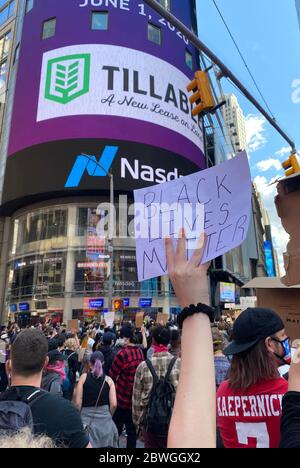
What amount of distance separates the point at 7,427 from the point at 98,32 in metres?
48.9

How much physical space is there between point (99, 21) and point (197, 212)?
164 ft

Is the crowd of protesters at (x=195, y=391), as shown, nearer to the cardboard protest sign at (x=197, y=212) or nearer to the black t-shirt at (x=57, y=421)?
the black t-shirt at (x=57, y=421)

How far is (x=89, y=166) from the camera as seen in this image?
40688 mm

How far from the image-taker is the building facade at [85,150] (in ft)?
132

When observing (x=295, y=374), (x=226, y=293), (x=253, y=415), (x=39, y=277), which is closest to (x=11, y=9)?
(x=39, y=277)

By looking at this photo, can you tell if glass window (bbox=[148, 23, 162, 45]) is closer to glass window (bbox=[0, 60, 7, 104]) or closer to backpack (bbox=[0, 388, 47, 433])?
glass window (bbox=[0, 60, 7, 104])

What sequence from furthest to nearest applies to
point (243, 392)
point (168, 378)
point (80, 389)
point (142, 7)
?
point (142, 7) → point (80, 389) → point (168, 378) → point (243, 392)

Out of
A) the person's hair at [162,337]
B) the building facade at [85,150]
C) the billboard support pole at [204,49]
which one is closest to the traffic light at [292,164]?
the billboard support pole at [204,49]

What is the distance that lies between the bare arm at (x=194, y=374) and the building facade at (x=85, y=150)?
123 ft

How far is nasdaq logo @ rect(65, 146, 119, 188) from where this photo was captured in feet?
132

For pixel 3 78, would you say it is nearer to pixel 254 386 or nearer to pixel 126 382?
pixel 126 382

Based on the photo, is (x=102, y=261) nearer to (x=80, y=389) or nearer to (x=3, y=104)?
(x=3, y=104)

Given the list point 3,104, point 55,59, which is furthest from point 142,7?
point 3,104

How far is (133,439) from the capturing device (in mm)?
6004
